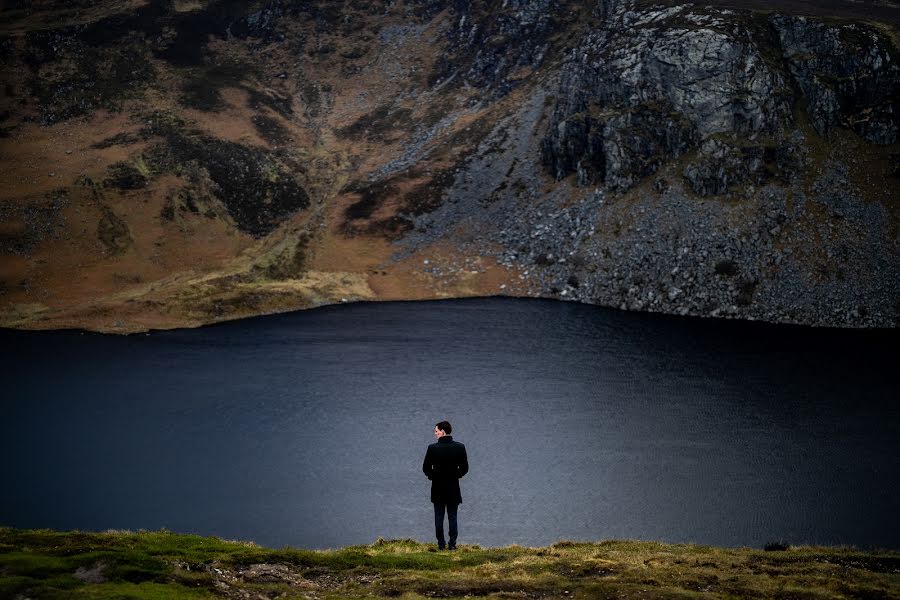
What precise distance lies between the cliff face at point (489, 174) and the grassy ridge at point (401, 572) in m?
75.5

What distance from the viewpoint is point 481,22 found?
6427 inches

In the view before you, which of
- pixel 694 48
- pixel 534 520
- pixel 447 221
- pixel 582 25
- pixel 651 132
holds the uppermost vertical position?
pixel 582 25

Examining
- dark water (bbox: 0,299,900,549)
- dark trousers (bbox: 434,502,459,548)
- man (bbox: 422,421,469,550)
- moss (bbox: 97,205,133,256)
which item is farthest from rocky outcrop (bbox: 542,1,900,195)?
man (bbox: 422,421,469,550)

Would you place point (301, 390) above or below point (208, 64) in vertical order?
below

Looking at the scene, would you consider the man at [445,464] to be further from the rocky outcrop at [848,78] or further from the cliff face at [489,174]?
the rocky outcrop at [848,78]

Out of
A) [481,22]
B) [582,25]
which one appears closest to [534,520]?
[582,25]

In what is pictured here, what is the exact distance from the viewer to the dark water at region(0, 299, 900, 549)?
161 ft

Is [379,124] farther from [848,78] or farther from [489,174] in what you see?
[848,78]

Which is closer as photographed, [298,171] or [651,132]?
[651,132]

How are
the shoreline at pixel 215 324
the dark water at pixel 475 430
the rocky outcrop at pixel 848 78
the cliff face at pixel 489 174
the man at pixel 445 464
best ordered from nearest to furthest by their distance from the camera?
the man at pixel 445 464, the dark water at pixel 475 430, the shoreline at pixel 215 324, the cliff face at pixel 489 174, the rocky outcrop at pixel 848 78

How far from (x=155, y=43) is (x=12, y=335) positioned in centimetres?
8613

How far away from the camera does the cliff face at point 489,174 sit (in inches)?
3971

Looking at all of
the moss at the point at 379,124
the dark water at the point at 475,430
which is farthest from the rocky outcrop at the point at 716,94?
the moss at the point at 379,124

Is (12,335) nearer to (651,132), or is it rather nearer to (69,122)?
(69,122)
